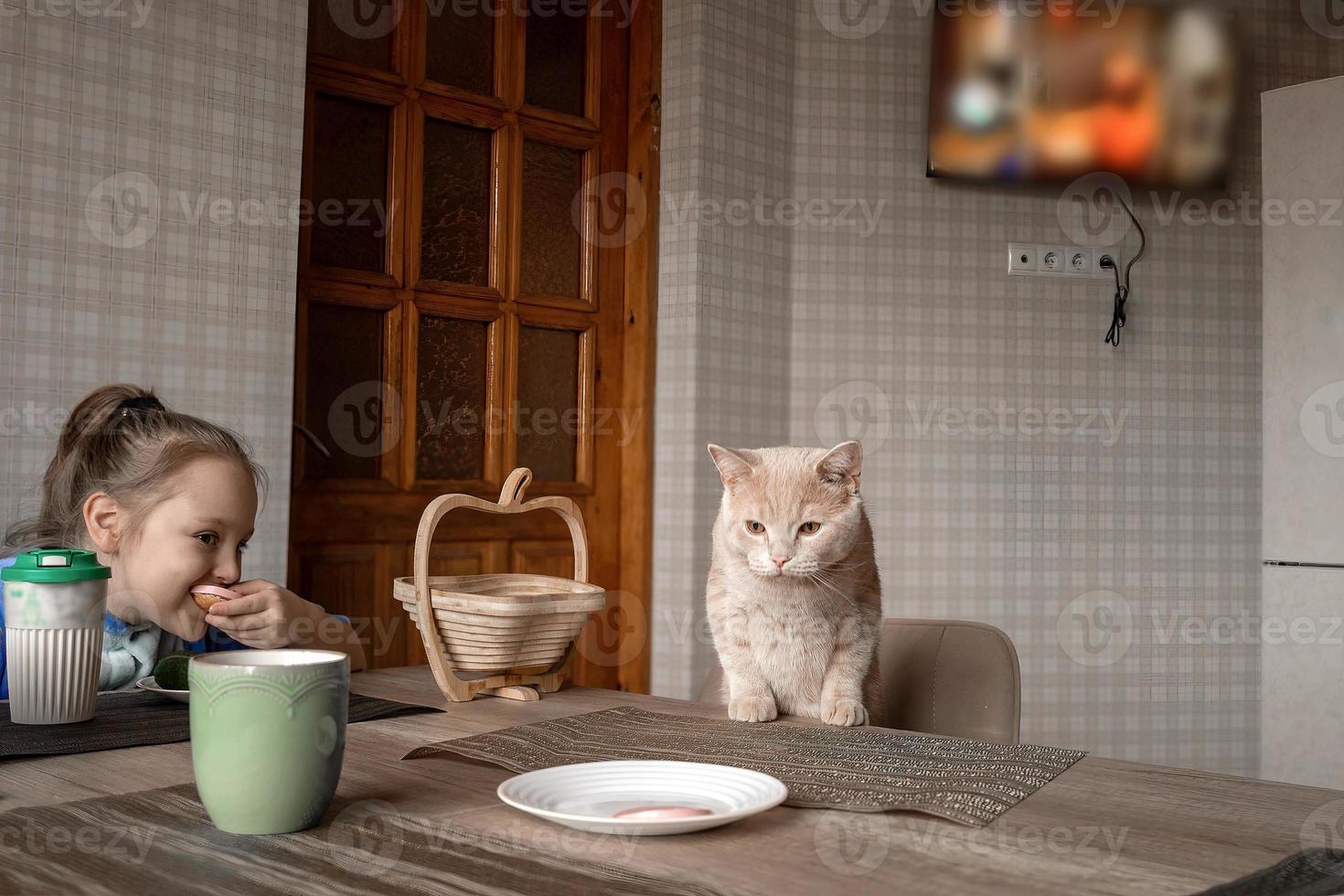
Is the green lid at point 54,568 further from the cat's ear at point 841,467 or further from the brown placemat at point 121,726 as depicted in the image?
the cat's ear at point 841,467

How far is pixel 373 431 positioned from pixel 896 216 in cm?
159

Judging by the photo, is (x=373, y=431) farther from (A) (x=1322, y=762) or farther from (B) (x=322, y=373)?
(A) (x=1322, y=762)

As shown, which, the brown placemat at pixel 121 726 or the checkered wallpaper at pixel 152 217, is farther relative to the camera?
the checkered wallpaper at pixel 152 217

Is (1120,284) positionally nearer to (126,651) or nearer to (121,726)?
(126,651)

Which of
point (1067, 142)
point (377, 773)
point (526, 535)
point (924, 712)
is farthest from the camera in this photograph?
point (1067, 142)

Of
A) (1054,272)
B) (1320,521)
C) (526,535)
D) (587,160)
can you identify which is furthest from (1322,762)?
(587,160)

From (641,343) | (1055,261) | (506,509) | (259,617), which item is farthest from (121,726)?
(1055,261)

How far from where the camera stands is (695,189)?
2.85 m

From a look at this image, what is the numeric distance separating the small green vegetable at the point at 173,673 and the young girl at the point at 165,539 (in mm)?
78

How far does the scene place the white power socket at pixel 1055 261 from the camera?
3.10 meters

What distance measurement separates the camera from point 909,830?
0.75m

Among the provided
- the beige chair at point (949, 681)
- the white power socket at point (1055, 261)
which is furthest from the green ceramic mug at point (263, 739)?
the white power socket at point (1055, 261)

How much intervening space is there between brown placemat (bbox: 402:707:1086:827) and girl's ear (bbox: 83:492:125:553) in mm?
583

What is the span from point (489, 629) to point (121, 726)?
14.9 inches
